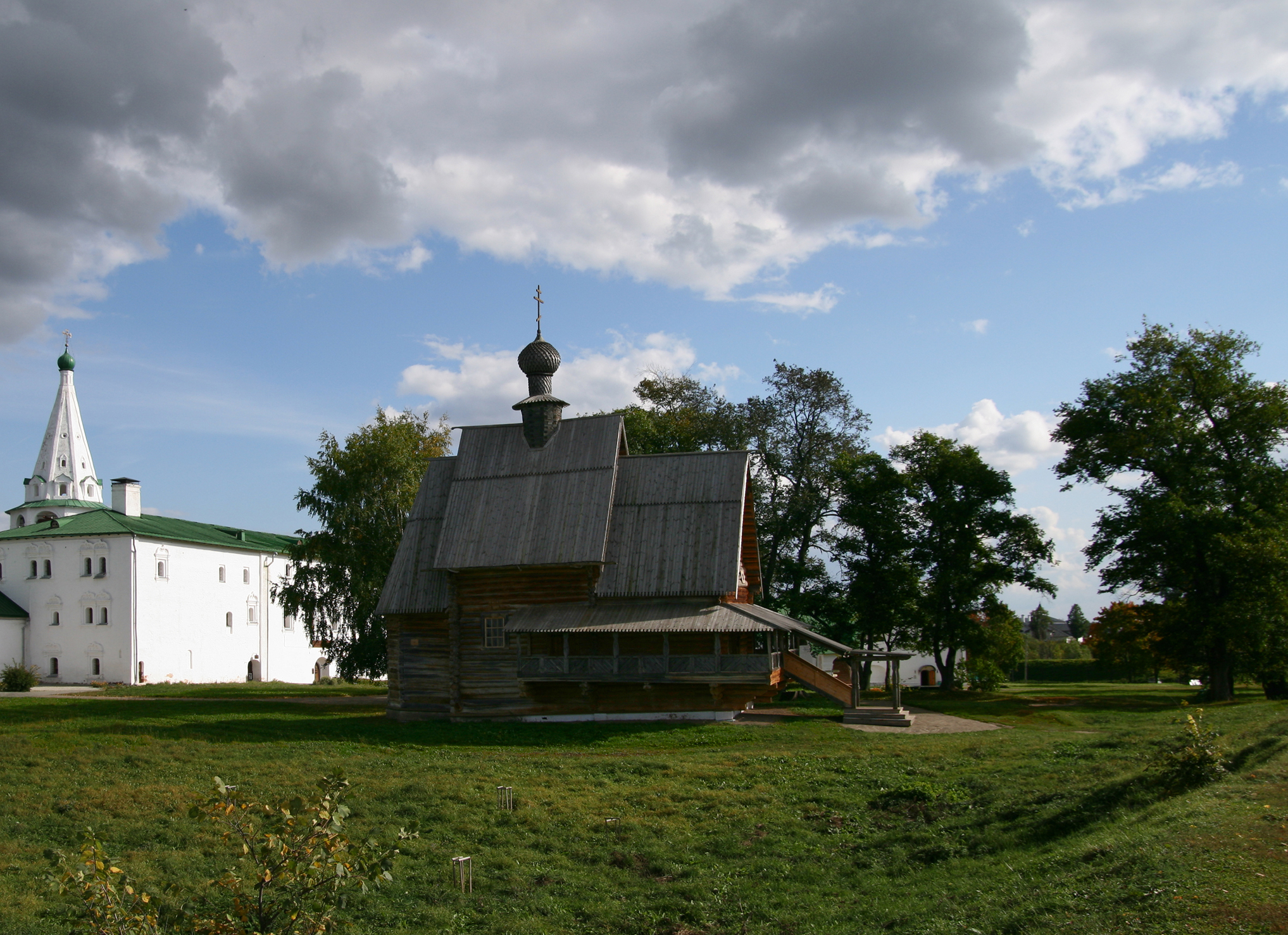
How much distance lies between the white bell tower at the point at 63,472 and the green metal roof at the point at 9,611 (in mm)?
5765

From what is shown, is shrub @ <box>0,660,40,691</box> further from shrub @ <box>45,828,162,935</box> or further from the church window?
shrub @ <box>45,828,162,935</box>

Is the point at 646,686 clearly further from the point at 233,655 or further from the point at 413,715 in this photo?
the point at 233,655

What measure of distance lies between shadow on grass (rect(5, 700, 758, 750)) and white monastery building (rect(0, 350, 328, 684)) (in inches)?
713

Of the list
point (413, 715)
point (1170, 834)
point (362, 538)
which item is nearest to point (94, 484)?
point (362, 538)

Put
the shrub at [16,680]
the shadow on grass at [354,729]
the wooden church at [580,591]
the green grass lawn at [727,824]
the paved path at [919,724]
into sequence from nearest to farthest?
the green grass lawn at [727,824]
the shadow on grass at [354,729]
the paved path at [919,724]
the wooden church at [580,591]
the shrub at [16,680]

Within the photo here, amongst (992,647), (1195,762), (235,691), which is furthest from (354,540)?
(1195,762)

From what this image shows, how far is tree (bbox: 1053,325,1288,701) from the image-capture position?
29.7m

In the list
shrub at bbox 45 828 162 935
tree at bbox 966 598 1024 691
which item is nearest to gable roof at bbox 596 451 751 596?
tree at bbox 966 598 1024 691

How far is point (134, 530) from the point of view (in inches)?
1877

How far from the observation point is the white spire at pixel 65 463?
5434 cm

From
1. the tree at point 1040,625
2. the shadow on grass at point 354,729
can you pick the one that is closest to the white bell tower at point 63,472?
the shadow on grass at point 354,729

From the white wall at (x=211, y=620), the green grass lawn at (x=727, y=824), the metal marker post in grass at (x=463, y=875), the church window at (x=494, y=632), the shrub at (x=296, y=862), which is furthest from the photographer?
the white wall at (x=211, y=620)

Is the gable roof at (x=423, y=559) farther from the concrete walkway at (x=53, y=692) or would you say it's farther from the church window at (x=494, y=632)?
the concrete walkway at (x=53, y=692)

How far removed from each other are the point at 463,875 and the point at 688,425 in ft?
100
